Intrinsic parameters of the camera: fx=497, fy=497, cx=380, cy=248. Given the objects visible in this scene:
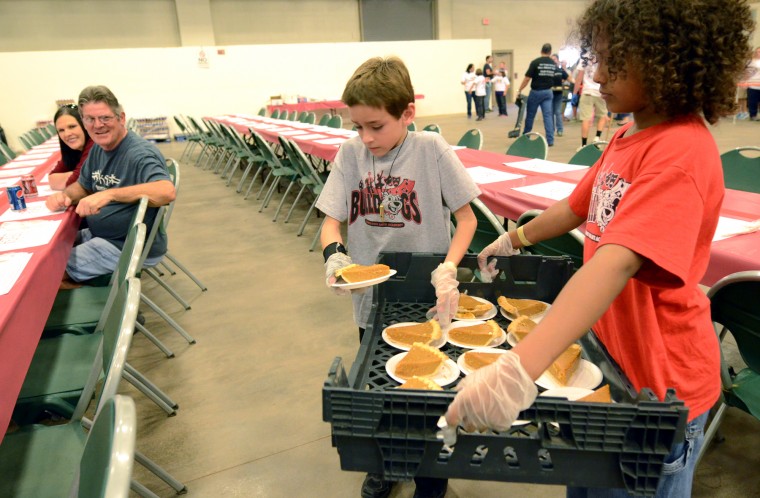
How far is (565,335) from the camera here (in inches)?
27.8

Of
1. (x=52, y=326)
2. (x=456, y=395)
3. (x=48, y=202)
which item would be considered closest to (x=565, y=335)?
(x=456, y=395)

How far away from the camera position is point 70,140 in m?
3.46

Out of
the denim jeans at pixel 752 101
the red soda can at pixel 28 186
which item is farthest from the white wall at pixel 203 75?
the red soda can at pixel 28 186

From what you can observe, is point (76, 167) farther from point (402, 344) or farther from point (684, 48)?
point (684, 48)

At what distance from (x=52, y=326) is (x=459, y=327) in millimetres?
1917

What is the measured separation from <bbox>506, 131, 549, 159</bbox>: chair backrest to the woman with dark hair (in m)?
3.25

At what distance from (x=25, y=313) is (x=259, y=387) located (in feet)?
3.66

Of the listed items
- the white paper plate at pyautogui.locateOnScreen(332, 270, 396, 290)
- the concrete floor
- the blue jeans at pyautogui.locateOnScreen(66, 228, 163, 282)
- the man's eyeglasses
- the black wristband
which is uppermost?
the man's eyeglasses

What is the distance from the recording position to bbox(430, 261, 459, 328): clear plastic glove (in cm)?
108

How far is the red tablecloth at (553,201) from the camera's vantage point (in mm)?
1601

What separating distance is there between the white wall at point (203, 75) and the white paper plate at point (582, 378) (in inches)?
473

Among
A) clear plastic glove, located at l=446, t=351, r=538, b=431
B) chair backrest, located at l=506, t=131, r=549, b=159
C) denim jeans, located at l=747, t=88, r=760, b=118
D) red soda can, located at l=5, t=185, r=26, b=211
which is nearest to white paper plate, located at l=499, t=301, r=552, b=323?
clear plastic glove, located at l=446, t=351, r=538, b=431

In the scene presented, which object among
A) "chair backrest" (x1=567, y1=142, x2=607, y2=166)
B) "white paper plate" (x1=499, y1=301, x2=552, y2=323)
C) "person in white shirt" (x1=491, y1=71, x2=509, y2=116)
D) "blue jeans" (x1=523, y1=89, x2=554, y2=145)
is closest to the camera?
"white paper plate" (x1=499, y1=301, x2=552, y2=323)

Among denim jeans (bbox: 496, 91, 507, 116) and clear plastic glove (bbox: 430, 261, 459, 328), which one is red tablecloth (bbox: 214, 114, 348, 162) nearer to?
clear plastic glove (bbox: 430, 261, 459, 328)
